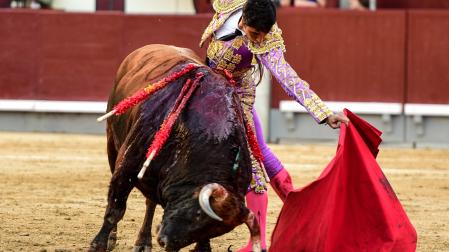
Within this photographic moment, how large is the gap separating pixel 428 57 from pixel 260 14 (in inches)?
231

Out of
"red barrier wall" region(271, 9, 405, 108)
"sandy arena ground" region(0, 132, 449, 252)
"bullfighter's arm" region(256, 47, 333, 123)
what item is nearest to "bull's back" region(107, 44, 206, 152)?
"bullfighter's arm" region(256, 47, 333, 123)

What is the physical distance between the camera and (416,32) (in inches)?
389

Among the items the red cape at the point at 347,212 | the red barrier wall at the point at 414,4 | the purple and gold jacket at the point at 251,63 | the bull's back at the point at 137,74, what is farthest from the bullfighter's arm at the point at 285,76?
the red barrier wall at the point at 414,4

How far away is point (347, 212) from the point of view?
450 cm

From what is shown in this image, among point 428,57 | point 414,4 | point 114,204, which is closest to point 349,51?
point 428,57

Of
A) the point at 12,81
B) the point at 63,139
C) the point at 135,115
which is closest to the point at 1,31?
the point at 12,81

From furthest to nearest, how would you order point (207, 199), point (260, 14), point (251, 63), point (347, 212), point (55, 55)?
point (55, 55) → point (251, 63) → point (347, 212) → point (260, 14) → point (207, 199)

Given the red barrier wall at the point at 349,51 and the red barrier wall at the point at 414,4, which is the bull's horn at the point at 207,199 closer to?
the red barrier wall at the point at 349,51

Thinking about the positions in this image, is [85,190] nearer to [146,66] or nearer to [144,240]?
[144,240]

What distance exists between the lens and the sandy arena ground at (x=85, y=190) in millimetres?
5254

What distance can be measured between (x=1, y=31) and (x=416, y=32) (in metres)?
3.79

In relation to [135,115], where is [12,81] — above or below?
below

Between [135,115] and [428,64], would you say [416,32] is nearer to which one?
[428,64]

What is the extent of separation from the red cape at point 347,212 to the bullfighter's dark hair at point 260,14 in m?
0.53
